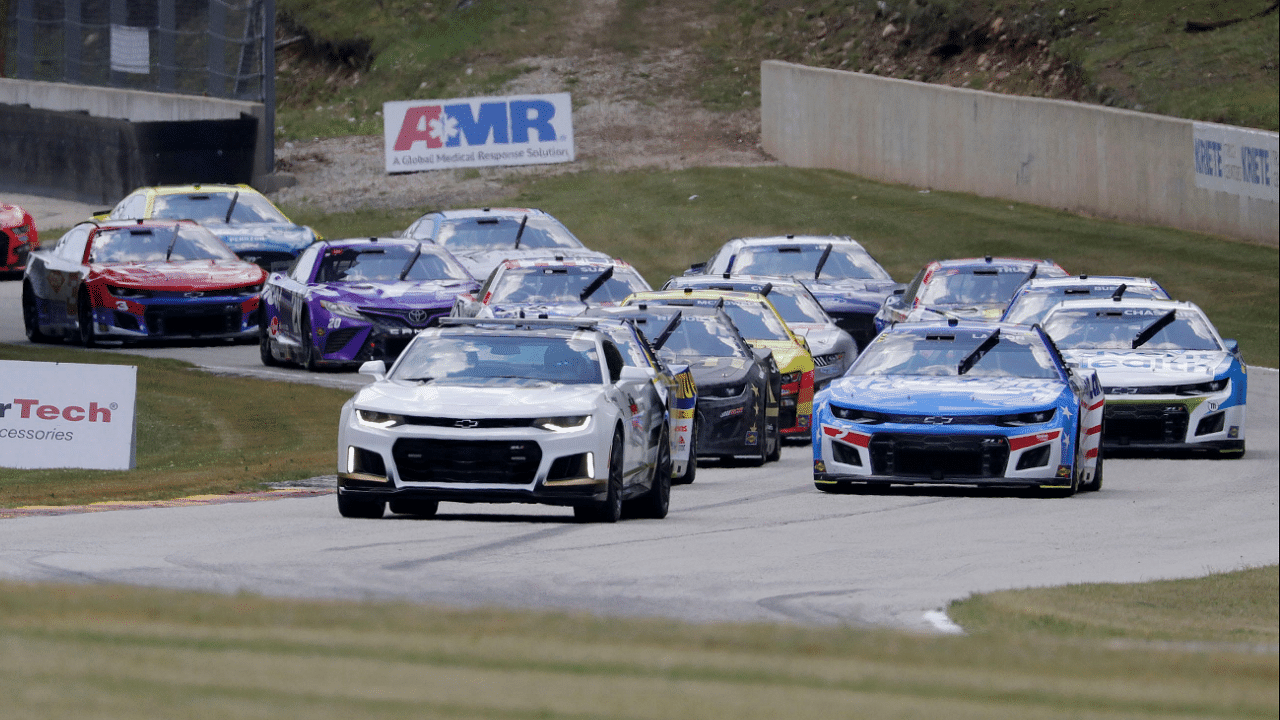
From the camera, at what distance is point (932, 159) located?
152 feet

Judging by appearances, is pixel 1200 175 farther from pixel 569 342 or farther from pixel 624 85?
pixel 569 342

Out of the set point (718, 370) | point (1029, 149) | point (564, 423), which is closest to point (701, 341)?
point (718, 370)

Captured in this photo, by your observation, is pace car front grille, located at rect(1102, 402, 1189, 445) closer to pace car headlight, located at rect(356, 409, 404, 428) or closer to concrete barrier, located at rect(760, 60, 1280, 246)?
pace car headlight, located at rect(356, 409, 404, 428)

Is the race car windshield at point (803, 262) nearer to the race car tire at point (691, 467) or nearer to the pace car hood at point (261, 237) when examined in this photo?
the pace car hood at point (261, 237)

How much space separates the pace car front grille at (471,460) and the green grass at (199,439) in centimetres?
264

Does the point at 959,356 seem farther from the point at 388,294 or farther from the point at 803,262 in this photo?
the point at 803,262

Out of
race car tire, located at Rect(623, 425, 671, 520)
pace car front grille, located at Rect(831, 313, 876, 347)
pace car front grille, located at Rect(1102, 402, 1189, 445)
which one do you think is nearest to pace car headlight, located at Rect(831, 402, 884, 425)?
race car tire, located at Rect(623, 425, 671, 520)

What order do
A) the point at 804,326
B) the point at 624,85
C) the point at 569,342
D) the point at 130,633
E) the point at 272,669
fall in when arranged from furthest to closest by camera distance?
the point at 624,85
the point at 804,326
the point at 569,342
the point at 130,633
the point at 272,669

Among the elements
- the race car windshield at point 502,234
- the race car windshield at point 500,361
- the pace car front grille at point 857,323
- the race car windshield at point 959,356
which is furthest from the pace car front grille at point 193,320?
the race car windshield at point 500,361

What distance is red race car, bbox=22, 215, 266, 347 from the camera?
85.4ft

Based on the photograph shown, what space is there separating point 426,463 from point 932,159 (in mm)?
34484

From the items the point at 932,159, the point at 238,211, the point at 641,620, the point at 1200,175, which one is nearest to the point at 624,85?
the point at 932,159

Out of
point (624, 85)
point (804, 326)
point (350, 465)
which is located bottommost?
point (624, 85)

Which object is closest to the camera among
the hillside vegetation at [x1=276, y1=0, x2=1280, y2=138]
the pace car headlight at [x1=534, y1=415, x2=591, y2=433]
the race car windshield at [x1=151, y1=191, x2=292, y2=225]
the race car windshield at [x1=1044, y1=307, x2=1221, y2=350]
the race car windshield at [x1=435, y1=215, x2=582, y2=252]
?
the pace car headlight at [x1=534, y1=415, x2=591, y2=433]
